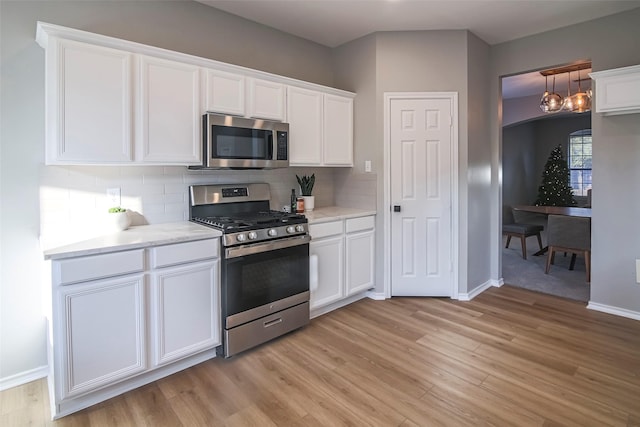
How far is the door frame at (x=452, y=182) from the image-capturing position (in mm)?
3705

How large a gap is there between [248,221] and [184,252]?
1.82 feet

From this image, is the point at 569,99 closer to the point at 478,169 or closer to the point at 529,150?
the point at 478,169

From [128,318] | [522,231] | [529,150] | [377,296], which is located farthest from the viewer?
[529,150]

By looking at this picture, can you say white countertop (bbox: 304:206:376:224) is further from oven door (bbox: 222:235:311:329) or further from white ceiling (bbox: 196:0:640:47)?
white ceiling (bbox: 196:0:640:47)

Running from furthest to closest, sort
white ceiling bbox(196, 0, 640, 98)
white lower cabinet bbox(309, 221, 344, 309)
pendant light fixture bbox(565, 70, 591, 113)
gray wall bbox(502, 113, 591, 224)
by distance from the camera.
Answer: gray wall bbox(502, 113, 591, 224), pendant light fixture bbox(565, 70, 591, 113), white lower cabinet bbox(309, 221, 344, 309), white ceiling bbox(196, 0, 640, 98)

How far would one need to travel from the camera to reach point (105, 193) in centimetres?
259

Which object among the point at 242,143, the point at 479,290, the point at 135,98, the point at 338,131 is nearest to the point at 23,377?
the point at 135,98

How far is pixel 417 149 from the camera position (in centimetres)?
376

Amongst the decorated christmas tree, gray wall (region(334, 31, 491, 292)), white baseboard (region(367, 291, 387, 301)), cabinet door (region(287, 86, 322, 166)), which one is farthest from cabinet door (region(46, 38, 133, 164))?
the decorated christmas tree

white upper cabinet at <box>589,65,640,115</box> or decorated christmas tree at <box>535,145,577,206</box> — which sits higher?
white upper cabinet at <box>589,65,640,115</box>

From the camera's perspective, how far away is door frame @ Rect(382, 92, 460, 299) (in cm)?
371

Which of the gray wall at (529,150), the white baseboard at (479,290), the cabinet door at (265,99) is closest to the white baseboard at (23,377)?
the cabinet door at (265,99)

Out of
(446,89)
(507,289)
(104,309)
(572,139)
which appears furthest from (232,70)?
(572,139)

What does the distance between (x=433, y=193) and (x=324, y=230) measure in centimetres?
128
